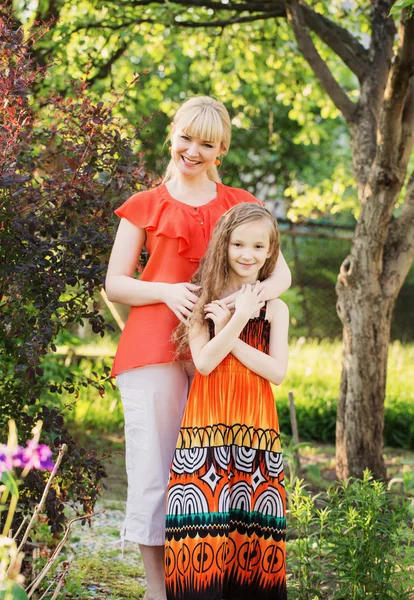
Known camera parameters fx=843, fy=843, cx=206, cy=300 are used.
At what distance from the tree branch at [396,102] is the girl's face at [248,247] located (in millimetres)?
1830

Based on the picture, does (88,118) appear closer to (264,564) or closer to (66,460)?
(66,460)

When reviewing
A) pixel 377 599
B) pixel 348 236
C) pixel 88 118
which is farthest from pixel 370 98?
pixel 348 236

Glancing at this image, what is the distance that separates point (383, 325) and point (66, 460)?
229 centimetres

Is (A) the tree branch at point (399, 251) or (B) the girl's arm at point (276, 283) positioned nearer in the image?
(B) the girl's arm at point (276, 283)

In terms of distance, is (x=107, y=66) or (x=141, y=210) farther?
(x=107, y=66)

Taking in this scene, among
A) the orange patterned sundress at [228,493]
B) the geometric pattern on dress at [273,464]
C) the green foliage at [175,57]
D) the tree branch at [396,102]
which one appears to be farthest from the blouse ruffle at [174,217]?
the tree branch at [396,102]

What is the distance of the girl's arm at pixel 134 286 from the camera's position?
8.48 ft

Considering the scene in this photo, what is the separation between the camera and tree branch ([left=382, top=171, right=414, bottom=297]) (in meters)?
4.77

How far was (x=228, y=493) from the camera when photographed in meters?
2.60

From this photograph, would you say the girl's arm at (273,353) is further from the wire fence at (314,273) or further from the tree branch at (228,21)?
the wire fence at (314,273)

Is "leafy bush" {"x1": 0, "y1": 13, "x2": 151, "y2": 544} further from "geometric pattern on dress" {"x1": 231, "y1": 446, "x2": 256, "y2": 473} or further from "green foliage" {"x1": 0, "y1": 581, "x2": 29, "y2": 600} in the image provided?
"green foliage" {"x1": 0, "y1": 581, "x2": 29, "y2": 600}

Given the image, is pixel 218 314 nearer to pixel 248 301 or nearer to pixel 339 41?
pixel 248 301

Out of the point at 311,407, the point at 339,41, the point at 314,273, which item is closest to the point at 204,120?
the point at 339,41

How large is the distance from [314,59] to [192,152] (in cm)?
251
